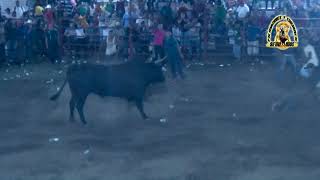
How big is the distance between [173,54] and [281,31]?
14.3ft

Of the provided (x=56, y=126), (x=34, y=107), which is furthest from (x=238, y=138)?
(x=34, y=107)

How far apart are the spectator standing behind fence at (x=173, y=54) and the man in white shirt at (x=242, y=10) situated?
4456 millimetres

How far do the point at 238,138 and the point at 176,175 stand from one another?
243cm

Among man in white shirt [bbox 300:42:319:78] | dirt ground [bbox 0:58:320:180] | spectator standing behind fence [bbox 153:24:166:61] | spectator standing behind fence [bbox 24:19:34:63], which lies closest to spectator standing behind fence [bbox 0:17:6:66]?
spectator standing behind fence [bbox 24:19:34:63]

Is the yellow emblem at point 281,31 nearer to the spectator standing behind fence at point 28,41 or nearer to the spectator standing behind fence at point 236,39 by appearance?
the spectator standing behind fence at point 236,39

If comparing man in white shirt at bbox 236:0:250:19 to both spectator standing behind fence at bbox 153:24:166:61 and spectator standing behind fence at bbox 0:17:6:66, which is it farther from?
spectator standing behind fence at bbox 0:17:6:66

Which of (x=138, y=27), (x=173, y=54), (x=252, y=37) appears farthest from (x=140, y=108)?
(x=138, y=27)

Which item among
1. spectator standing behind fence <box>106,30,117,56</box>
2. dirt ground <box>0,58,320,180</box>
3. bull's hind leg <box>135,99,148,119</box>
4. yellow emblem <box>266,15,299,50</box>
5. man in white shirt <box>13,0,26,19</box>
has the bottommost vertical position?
dirt ground <box>0,58,320,180</box>

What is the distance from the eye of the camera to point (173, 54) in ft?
59.1

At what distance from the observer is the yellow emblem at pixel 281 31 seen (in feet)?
67.1

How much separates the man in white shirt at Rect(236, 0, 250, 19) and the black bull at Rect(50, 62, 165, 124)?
364 inches

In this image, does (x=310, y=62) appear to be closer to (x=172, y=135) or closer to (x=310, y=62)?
(x=310, y=62)

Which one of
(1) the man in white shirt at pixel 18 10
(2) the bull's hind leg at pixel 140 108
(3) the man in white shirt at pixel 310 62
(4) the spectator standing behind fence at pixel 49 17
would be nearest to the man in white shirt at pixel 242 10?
(4) the spectator standing behind fence at pixel 49 17

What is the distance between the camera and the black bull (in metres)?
13.0
